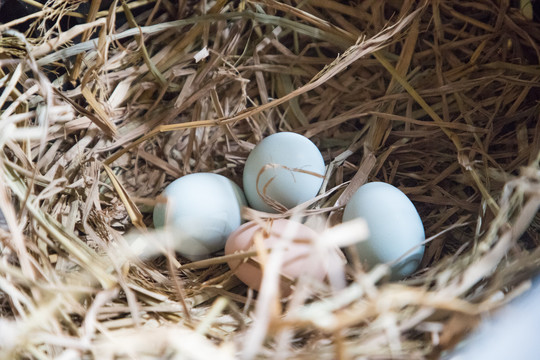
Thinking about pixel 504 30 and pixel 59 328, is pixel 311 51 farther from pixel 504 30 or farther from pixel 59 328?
pixel 59 328

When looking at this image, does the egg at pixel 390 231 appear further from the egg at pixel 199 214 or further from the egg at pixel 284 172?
the egg at pixel 199 214

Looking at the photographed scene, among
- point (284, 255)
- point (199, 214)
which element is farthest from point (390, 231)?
point (199, 214)

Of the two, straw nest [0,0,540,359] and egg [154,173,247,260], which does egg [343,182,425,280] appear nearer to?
straw nest [0,0,540,359]

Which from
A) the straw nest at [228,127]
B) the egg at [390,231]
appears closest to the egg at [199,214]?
the straw nest at [228,127]

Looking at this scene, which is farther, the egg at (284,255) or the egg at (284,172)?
the egg at (284,172)

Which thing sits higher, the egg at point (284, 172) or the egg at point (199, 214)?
the egg at point (284, 172)

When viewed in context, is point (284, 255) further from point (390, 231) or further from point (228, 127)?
point (228, 127)
